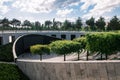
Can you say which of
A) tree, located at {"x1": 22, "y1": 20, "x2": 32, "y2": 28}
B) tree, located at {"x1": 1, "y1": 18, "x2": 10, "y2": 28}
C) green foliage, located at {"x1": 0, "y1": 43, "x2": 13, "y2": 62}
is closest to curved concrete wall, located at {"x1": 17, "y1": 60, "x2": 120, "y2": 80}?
green foliage, located at {"x1": 0, "y1": 43, "x2": 13, "y2": 62}

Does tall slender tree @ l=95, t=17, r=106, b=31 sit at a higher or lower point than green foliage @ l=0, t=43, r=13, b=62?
higher

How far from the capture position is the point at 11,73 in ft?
122

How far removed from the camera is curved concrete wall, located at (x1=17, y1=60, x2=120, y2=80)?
26280mm

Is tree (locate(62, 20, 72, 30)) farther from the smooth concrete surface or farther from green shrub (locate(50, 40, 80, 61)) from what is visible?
green shrub (locate(50, 40, 80, 61))

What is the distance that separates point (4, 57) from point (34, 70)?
15.0 meters

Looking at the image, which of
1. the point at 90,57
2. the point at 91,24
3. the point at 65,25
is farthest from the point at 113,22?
the point at 90,57

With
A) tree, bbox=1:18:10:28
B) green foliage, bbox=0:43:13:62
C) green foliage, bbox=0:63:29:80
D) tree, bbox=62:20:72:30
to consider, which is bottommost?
green foliage, bbox=0:63:29:80

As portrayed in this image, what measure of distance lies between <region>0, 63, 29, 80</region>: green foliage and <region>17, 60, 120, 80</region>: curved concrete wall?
2219 mm

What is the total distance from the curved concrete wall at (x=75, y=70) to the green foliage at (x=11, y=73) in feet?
7.28

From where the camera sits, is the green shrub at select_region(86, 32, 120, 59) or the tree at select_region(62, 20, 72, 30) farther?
the tree at select_region(62, 20, 72, 30)

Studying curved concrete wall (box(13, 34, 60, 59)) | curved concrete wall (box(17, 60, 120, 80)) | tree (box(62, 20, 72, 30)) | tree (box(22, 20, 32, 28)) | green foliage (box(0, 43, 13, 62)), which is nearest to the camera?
curved concrete wall (box(17, 60, 120, 80))

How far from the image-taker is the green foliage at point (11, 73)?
36062 mm

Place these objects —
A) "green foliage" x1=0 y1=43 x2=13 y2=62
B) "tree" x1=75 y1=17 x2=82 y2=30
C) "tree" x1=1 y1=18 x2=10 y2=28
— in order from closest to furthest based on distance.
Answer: "green foliage" x1=0 y1=43 x2=13 y2=62 → "tree" x1=75 y1=17 x2=82 y2=30 → "tree" x1=1 y1=18 x2=10 y2=28

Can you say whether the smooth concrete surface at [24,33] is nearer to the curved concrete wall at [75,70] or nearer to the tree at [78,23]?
the curved concrete wall at [75,70]
